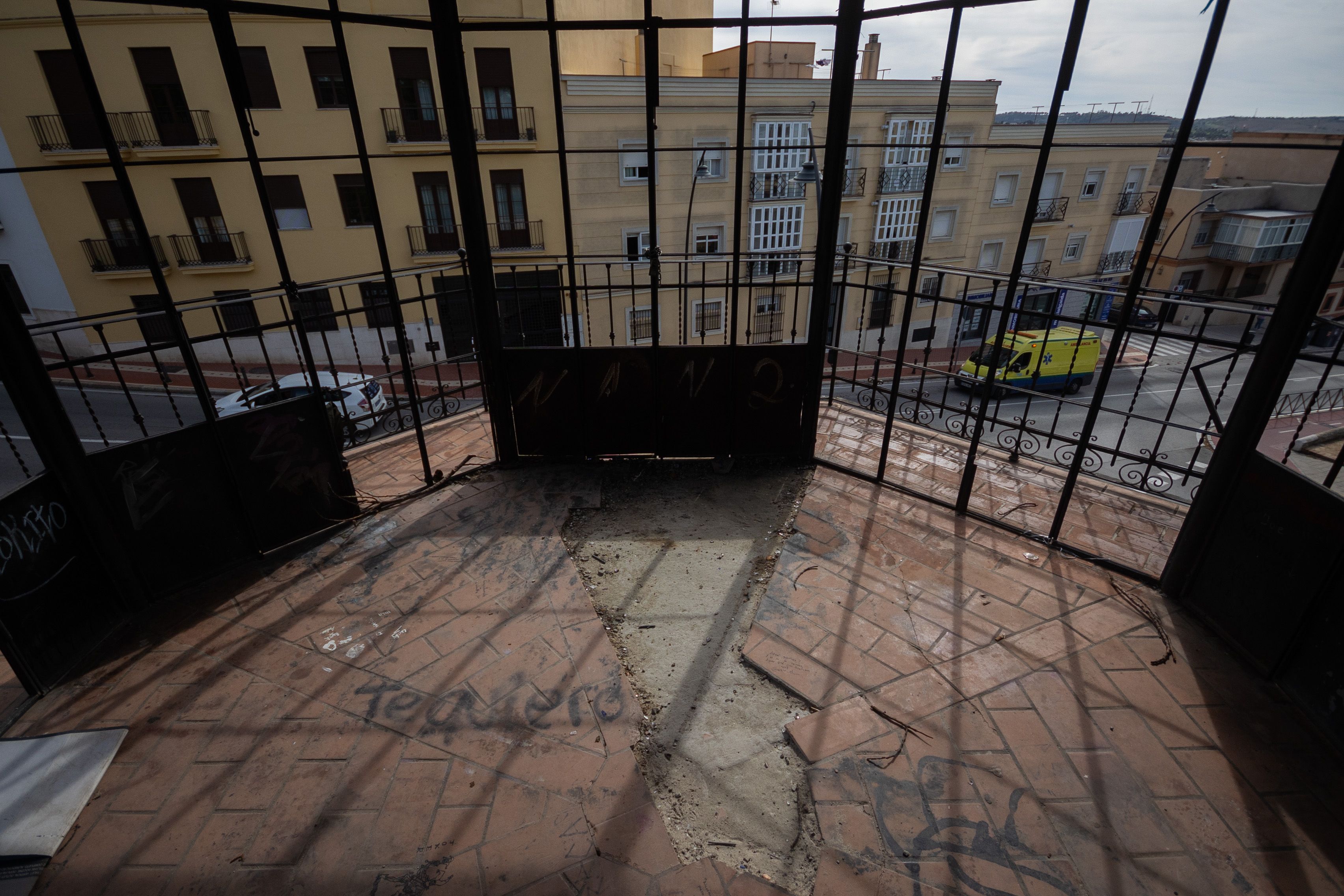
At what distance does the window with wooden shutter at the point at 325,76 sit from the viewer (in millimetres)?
14398

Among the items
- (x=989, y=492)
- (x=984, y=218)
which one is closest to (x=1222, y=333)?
(x=984, y=218)

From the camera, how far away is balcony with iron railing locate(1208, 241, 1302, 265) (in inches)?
937

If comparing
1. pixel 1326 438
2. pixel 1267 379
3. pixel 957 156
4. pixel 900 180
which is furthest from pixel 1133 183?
pixel 1267 379

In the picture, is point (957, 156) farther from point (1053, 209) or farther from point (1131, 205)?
point (1131, 205)

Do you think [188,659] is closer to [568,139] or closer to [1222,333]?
[568,139]

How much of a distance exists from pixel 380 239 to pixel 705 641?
409 centimetres

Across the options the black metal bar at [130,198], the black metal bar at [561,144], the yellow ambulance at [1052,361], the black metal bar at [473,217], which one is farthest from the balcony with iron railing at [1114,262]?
the black metal bar at [130,198]

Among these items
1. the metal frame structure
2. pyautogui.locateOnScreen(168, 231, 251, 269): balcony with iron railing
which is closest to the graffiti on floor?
the metal frame structure

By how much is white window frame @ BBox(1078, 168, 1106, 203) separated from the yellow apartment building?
2587 millimetres

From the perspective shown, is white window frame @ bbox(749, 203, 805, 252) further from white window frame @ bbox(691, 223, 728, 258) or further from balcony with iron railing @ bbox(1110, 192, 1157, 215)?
balcony with iron railing @ bbox(1110, 192, 1157, 215)

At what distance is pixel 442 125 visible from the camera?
1600cm

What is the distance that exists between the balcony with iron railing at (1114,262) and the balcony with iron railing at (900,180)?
7912mm

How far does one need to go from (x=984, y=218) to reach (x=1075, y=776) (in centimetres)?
2189

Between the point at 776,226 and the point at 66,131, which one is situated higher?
the point at 66,131
